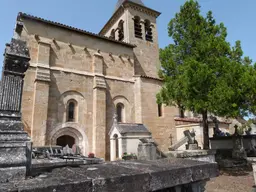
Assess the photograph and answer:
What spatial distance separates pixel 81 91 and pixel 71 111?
1763mm

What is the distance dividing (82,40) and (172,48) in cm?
831

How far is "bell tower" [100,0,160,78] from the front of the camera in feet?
67.4

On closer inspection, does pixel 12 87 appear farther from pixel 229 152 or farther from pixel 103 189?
pixel 229 152

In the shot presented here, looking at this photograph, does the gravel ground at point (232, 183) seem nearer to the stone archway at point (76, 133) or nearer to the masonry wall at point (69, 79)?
the masonry wall at point (69, 79)

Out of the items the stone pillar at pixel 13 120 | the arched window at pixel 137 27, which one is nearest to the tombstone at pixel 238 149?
the stone pillar at pixel 13 120

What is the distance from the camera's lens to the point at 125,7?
854 inches

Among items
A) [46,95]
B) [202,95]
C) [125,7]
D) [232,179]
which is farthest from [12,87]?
[125,7]

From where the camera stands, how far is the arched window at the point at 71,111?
13705 millimetres

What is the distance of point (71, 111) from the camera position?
45.6ft

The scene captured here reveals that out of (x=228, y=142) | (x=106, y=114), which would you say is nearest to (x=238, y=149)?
(x=228, y=142)

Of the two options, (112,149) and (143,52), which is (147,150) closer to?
(112,149)

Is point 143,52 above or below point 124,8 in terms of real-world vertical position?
below

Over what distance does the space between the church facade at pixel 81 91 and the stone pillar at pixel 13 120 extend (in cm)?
1097

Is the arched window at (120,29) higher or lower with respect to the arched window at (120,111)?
higher
